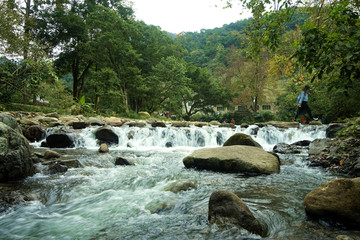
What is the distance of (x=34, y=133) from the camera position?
11.4 meters

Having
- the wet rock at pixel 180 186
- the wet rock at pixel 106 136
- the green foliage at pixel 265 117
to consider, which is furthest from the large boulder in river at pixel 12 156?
the green foliage at pixel 265 117

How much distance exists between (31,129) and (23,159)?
8102mm

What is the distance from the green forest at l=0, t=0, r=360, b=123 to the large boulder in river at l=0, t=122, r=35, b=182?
4199mm

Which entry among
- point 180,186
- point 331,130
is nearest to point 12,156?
point 180,186

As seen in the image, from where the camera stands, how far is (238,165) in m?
5.66

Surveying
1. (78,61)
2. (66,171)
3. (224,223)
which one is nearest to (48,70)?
(66,171)

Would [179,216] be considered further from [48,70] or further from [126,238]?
[48,70]

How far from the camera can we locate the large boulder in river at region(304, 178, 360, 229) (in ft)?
8.57

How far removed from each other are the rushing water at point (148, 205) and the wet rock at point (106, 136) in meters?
5.15

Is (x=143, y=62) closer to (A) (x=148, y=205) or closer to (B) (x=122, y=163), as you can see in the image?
(B) (x=122, y=163)

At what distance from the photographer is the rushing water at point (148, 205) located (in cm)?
270

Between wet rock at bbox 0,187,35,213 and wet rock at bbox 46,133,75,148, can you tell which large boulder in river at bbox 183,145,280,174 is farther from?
wet rock at bbox 46,133,75,148

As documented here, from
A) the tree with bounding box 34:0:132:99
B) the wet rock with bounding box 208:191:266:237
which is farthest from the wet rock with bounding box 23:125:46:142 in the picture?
the tree with bounding box 34:0:132:99

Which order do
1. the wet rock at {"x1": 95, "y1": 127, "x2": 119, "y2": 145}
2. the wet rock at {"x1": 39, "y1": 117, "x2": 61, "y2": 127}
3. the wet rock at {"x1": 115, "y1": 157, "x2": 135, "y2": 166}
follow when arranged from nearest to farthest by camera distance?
1. the wet rock at {"x1": 115, "y1": 157, "x2": 135, "y2": 166}
2. the wet rock at {"x1": 95, "y1": 127, "x2": 119, "y2": 145}
3. the wet rock at {"x1": 39, "y1": 117, "x2": 61, "y2": 127}
